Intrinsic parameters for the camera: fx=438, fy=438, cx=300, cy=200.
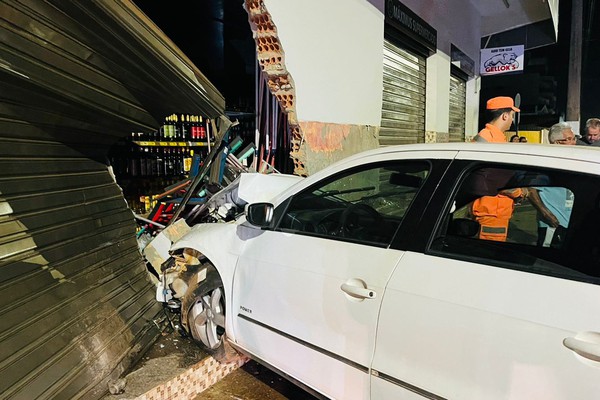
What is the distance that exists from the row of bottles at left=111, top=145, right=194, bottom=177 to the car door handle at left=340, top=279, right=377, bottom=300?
5532 mm

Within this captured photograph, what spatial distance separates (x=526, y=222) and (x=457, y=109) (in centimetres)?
1319

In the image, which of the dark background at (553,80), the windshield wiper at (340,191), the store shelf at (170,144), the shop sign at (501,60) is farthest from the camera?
the dark background at (553,80)

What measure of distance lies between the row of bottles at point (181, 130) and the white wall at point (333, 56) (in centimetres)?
224

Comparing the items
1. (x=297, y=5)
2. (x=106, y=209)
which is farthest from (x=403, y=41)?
(x=106, y=209)

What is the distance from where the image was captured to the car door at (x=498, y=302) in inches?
64.1

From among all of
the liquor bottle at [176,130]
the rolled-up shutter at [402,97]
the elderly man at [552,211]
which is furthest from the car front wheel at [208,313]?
the rolled-up shutter at [402,97]

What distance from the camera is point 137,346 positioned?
3.32m

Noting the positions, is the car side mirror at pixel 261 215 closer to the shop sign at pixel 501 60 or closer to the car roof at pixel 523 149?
the car roof at pixel 523 149

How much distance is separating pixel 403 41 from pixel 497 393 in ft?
28.0

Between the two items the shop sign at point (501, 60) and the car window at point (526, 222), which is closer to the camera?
the car window at point (526, 222)

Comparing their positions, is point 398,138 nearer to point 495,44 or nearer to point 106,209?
point 106,209

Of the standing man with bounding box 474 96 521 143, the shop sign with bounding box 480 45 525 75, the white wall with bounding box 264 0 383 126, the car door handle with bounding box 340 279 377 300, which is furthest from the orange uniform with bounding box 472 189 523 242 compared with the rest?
the shop sign with bounding box 480 45 525 75

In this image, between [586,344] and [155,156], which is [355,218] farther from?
[155,156]

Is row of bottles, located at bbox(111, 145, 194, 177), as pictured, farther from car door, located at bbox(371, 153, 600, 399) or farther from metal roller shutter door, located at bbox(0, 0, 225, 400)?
car door, located at bbox(371, 153, 600, 399)
